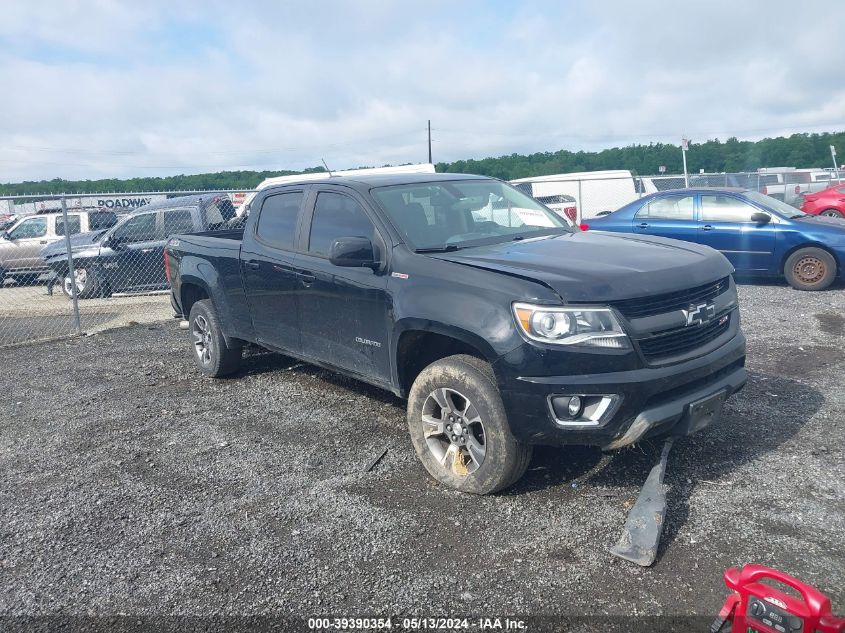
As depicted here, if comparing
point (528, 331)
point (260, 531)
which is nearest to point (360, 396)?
point (260, 531)

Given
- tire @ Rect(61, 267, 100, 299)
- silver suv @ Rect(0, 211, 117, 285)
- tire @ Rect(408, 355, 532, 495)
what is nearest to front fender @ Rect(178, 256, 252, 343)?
tire @ Rect(408, 355, 532, 495)

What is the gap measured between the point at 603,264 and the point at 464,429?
122cm

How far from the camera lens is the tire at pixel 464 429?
3914 mm

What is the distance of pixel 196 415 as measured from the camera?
6008 millimetres

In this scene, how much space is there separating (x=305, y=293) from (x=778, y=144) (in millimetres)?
56174

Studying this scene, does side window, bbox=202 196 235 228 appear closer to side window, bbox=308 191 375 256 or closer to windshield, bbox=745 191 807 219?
side window, bbox=308 191 375 256

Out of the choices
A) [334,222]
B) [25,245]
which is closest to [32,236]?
[25,245]

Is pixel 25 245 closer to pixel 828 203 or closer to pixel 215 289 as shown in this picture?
pixel 215 289

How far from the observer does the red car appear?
17250 millimetres

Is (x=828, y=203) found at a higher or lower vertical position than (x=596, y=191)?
lower

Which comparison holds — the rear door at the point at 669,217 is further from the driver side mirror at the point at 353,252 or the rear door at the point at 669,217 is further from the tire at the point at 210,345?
the driver side mirror at the point at 353,252

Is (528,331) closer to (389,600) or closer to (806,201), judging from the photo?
(389,600)

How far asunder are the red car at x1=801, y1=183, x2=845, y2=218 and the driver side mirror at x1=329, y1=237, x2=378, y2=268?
16115 mm

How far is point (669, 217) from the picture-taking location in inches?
445
